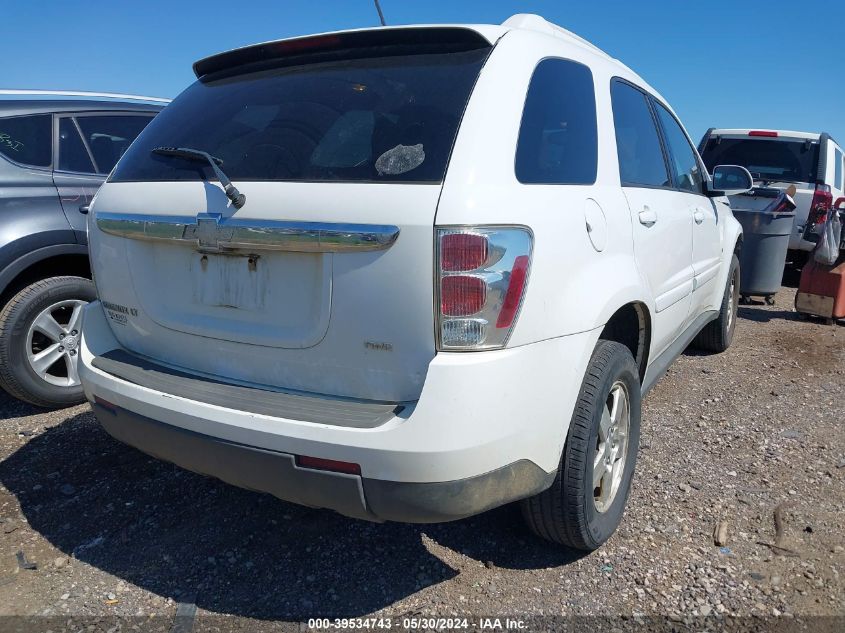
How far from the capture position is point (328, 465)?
1888mm

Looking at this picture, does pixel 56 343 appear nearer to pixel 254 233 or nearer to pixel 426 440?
pixel 254 233

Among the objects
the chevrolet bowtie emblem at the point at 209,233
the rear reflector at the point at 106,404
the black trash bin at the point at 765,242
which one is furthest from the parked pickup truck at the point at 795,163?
the rear reflector at the point at 106,404

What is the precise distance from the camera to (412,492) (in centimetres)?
186

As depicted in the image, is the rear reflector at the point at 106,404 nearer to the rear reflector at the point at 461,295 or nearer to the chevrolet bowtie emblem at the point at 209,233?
the chevrolet bowtie emblem at the point at 209,233

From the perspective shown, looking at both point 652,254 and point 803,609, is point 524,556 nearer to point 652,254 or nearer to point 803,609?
point 803,609

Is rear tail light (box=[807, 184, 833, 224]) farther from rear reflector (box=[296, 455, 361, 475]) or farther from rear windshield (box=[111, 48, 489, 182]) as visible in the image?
rear reflector (box=[296, 455, 361, 475])

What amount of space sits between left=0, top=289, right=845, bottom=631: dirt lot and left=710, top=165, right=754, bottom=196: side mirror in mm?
1592

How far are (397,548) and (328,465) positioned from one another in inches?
37.0

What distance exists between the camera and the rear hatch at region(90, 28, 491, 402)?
6.23 feet

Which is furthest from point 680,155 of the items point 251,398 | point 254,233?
point 251,398

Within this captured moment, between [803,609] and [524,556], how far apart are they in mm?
969

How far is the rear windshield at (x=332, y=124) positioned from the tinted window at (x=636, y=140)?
37.3 inches

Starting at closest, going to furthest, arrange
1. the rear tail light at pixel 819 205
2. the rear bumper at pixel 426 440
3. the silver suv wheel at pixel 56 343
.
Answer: the rear bumper at pixel 426 440
the silver suv wheel at pixel 56 343
the rear tail light at pixel 819 205

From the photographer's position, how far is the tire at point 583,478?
2.25m
